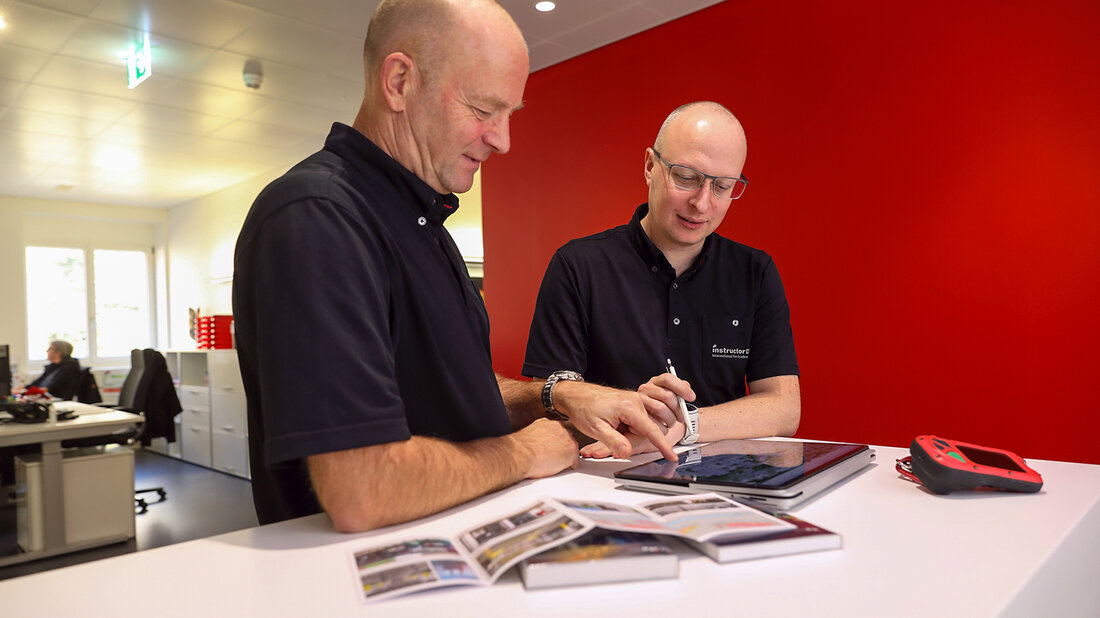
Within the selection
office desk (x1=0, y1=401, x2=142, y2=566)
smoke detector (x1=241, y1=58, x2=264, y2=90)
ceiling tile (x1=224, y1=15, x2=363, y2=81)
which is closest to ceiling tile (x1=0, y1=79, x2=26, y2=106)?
smoke detector (x1=241, y1=58, x2=264, y2=90)

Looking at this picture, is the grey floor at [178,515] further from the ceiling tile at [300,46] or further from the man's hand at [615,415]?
the man's hand at [615,415]

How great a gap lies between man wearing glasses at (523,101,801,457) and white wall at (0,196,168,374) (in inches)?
328

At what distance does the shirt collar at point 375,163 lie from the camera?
107 centimetres

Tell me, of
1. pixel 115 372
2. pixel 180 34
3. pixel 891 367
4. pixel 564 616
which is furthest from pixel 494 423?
pixel 115 372

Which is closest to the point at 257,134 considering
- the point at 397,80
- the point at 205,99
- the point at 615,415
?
the point at 205,99

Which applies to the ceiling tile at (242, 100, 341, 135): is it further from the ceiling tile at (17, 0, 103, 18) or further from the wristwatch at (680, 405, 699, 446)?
the wristwatch at (680, 405, 699, 446)

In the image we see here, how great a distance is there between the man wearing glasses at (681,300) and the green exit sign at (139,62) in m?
3.61

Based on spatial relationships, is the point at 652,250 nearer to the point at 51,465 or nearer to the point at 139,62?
the point at 139,62

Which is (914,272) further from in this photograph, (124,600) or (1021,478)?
(124,600)

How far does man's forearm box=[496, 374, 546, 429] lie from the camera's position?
1.47m

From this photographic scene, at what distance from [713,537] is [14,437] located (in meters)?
4.61

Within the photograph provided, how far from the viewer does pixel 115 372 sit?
29.6 feet

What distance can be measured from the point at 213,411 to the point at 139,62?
12.7 feet

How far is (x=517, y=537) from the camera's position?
0.69 meters
